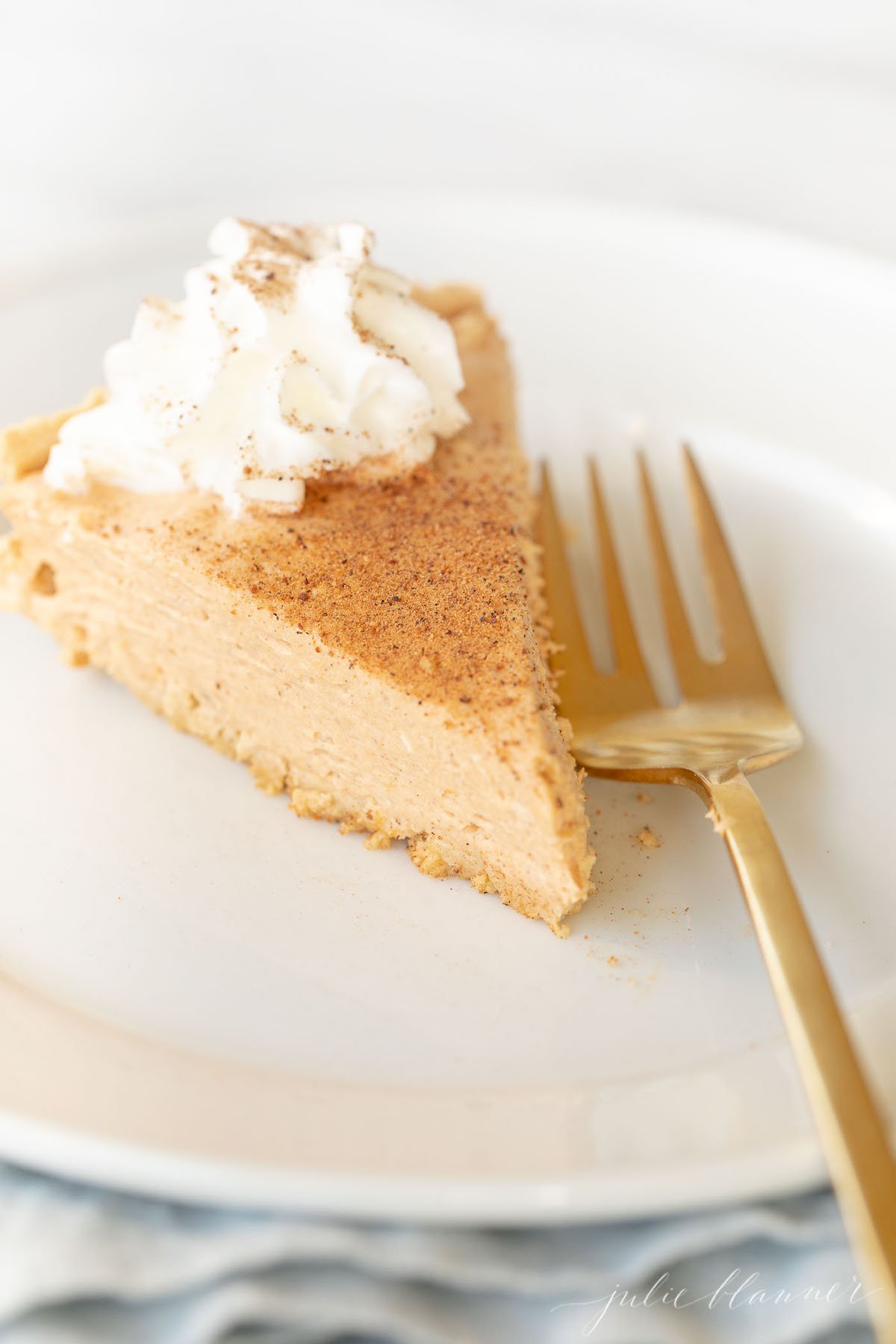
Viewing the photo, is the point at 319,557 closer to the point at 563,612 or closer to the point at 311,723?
the point at 311,723

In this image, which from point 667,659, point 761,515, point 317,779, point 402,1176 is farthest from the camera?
point 761,515

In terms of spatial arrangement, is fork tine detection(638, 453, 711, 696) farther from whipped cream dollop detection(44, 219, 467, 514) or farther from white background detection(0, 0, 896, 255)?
white background detection(0, 0, 896, 255)

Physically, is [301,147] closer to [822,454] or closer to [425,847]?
[822,454]

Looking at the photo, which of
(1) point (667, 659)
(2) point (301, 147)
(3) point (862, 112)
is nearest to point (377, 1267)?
(1) point (667, 659)

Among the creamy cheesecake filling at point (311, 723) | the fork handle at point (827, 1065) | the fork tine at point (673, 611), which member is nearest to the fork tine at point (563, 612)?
the fork tine at point (673, 611)
